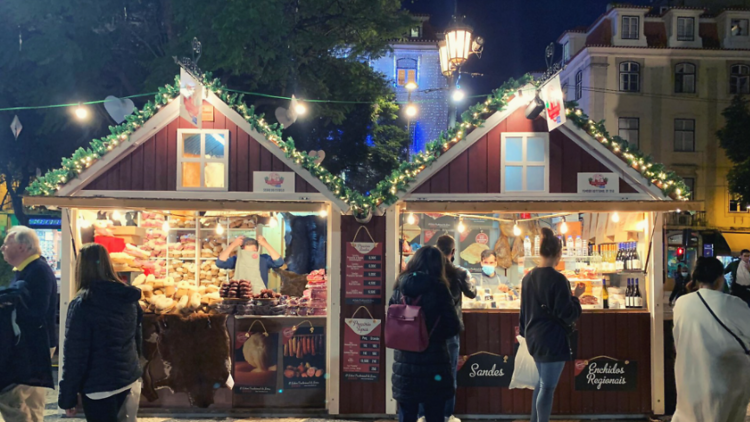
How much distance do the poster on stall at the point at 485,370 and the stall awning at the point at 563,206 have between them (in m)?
1.80

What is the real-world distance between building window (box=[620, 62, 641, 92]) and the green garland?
83.4 feet

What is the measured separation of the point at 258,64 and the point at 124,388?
989 centimetres

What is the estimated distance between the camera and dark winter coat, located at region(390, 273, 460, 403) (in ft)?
13.8

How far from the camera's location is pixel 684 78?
2998cm

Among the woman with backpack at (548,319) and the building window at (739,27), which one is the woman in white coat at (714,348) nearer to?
the woman with backpack at (548,319)

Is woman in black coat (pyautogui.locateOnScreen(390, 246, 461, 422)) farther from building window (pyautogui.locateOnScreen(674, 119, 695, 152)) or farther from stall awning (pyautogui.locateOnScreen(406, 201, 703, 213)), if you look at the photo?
building window (pyautogui.locateOnScreen(674, 119, 695, 152))

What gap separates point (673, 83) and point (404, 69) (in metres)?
14.6

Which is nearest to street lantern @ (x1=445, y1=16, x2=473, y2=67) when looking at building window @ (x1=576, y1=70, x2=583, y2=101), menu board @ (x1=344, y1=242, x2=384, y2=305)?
menu board @ (x1=344, y1=242, x2=384, y2=305)

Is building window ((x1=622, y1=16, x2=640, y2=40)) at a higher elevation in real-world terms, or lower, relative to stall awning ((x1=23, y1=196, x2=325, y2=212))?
higher

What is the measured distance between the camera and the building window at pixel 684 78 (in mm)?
29953

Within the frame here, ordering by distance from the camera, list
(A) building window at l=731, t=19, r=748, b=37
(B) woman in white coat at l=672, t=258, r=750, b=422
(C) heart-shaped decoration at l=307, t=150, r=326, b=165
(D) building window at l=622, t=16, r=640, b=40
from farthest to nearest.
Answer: (D) building window at l=622, t=16, r=640, b=40, (A) building window at l=731, t=19, r=748, b=37, (C) heart-shaped decoration at l=307, t=150, r=326, b=165, (B) woman in white coat at l=672, t=258, r=750, b=422

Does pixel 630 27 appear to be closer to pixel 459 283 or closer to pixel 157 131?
pixel 459 283

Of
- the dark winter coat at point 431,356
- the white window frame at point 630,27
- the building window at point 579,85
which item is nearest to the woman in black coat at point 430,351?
the dark winter coat at point 431,356

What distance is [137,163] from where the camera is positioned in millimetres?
6969
